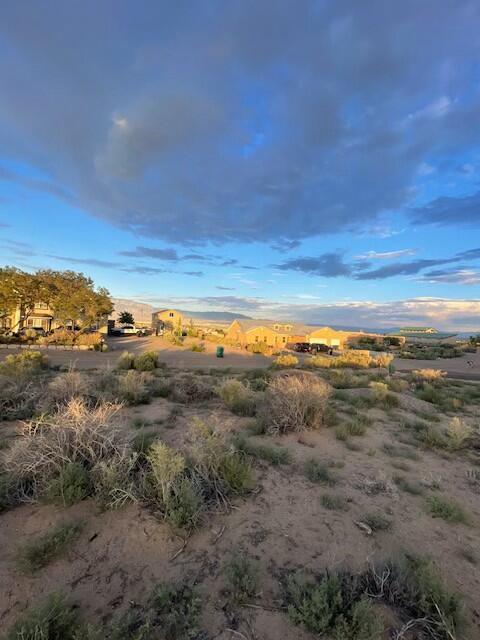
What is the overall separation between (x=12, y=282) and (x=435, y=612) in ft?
115

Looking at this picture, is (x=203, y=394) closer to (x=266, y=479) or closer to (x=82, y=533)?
(x=266, y=479)

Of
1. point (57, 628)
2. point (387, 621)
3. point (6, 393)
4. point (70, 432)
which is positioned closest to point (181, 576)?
point (57, 628)

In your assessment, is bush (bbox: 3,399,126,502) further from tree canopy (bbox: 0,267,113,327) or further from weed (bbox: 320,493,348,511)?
tree canopy (bbox: 0,267,113,327)

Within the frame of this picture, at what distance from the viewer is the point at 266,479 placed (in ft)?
16.5

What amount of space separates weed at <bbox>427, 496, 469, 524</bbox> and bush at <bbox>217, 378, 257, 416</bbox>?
475cm

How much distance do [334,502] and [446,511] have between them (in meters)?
1.47

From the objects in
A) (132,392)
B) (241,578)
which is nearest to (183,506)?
(241,578)

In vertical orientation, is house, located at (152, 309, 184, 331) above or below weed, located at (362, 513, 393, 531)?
above

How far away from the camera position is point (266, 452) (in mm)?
5832

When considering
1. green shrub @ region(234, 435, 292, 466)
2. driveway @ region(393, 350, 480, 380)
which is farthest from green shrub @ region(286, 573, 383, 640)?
driveway @ region(393, 350, 480, 380)

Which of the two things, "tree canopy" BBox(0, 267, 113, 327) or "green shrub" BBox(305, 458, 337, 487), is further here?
"tree canopy" BBox(0, 267, 113, 327)

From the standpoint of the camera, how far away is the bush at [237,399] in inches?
344

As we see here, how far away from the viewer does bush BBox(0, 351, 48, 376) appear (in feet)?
39.6

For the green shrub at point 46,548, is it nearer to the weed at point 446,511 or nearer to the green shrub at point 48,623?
the green shrub at point 48,623
